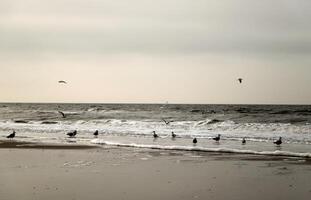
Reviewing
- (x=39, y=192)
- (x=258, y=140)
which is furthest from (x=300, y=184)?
(x=258, y=140)

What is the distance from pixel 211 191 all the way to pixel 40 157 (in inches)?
297

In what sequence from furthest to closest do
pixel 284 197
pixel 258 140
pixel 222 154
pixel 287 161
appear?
pixel 258 140
pixel 222 154
pixel 287 161
pixel 284 197

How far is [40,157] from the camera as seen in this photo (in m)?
16.2

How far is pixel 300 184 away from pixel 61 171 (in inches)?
227

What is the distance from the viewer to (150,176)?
40.0 ft

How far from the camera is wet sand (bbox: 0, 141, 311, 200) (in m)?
9.99

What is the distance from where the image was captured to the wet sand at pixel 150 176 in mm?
9992

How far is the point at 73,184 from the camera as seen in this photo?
10.8 metres

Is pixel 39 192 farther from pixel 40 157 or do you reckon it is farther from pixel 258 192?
pixel 40 157

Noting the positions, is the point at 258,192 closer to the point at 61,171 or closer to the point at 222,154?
the point at 61,171

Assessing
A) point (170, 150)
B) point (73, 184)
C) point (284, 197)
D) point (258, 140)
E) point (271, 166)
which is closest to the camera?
point (284, 197)

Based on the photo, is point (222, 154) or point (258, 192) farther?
point (222, 154)

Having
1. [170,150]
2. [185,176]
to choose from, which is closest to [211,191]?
[185,176]

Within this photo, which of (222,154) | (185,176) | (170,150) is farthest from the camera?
(170,150)
